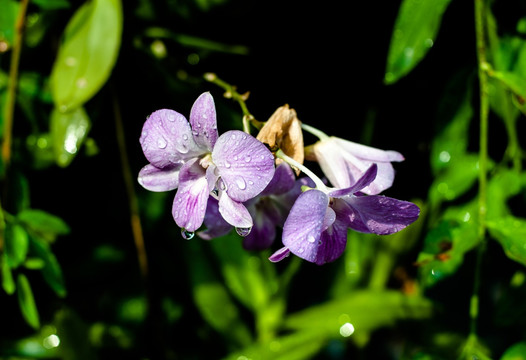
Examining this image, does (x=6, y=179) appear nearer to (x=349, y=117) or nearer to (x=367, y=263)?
(x=349, y=117)

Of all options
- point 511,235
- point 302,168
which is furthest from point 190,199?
point 511,235

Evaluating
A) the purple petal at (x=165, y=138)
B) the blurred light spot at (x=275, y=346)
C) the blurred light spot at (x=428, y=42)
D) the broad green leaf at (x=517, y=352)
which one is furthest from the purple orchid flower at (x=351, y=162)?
the blurred light spot at (x=275, y=346)

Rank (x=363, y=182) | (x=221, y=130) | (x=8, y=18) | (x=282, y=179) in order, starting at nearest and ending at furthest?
(x=363, y=182) < (x=282, y=179) < (x=8, y=18) < (x=221, y=130)

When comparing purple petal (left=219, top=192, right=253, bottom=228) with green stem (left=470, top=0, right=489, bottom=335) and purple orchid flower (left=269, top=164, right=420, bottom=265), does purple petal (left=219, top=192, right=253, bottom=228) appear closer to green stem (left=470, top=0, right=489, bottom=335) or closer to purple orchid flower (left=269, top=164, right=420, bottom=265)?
purple orchid flower (left=269, top=164, right=420, bottom=265)

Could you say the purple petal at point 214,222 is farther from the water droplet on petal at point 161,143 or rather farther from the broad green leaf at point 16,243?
the broad green leaf at point 16,243

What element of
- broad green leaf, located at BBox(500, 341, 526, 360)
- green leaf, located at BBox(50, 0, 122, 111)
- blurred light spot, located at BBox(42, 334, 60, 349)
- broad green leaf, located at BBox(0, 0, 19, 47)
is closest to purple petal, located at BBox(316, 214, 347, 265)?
broad green leaf, located at BBox(500, 341, 526, 360)

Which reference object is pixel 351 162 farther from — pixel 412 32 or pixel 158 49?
pixel 158 49
